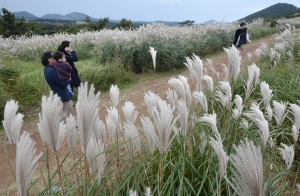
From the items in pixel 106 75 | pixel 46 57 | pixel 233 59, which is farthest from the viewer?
pixel 106 75

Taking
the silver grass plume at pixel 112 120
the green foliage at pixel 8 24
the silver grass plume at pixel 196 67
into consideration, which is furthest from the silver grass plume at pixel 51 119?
the green foliage at pixel 8 24

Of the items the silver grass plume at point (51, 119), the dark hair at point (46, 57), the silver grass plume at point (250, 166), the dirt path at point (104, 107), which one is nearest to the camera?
the silver grass plume at point (250, 166)

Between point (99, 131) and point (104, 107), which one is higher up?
point (99, 131)

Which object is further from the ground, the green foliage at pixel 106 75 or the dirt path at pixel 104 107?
the green foliage at pixel 106 75

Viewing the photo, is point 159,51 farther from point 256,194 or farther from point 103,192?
point 256,194

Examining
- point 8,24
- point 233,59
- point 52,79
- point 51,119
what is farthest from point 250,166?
point 8,24

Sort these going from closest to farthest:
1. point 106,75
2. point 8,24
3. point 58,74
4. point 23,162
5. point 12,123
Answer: point 23,162 < point 12,123 < point 58,74 < point 106,75 < point 8,24

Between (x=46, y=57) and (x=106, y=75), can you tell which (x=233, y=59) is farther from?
(x=106, y=75)

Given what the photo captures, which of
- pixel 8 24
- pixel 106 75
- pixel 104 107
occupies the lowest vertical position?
pixel 104 107

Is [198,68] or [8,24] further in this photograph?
[8,24]

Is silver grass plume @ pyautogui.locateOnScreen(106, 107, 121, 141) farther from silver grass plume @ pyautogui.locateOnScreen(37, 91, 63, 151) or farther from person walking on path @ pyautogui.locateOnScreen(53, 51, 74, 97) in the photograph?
person walking on path @ pyautogui.locateOnScreen(53, 51, 74, 97)

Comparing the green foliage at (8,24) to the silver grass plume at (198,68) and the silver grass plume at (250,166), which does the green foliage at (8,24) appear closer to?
the silver grass plume at (198,68)

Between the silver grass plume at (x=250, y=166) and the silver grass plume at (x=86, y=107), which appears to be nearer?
the silver grass plume at (x=250, y=166)

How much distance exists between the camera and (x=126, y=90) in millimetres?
7426
